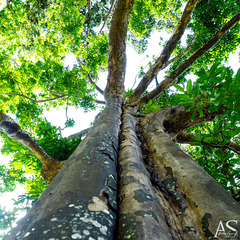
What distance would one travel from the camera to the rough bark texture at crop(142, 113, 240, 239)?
0.86 m

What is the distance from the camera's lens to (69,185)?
95 centimetres

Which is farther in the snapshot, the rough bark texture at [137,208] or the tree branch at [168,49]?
the tree branch at [168,49]

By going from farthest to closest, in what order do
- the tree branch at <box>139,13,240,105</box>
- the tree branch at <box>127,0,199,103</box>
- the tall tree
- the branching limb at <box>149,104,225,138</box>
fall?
the tree branch at <box>127,0,199,103</box>
the tree branch at <box>139,13,240,105</box>
the branching limb at <box>149,104,225,138</box>
the tall tree

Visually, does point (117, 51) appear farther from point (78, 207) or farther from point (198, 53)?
point (78, 207)

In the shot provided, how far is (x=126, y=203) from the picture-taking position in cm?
97

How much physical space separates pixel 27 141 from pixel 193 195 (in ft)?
7.37

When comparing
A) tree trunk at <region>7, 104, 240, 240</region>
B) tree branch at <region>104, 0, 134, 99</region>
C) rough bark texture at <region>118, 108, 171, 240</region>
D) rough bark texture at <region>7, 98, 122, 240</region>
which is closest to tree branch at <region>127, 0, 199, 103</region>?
tree branch at <region>104, 0, 134, 99</region>

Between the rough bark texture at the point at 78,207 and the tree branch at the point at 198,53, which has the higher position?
the tree branch at the point at 198,53

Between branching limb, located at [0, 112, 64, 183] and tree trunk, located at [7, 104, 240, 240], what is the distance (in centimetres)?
124

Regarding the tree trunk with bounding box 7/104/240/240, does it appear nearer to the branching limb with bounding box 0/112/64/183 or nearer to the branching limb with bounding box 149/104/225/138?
the branching limb with bounding box 0/112/64/183

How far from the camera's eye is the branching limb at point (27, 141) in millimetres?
2166

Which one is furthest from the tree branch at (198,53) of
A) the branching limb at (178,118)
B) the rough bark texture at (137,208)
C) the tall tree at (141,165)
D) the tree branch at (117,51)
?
the rough bark texture at (137,208)

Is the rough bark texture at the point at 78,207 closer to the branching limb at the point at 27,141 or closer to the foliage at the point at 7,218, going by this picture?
the foliage at the point at 7,218

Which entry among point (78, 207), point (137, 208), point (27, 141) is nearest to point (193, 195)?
point (137, 208)
